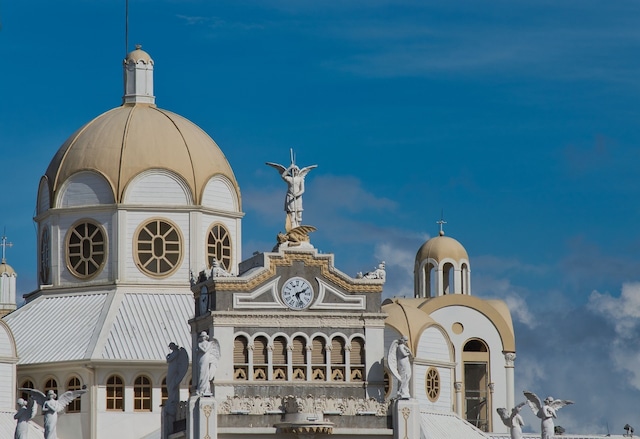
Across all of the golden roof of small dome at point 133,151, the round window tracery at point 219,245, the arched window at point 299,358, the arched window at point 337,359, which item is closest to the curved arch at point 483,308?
the round window tracery at point 219,245

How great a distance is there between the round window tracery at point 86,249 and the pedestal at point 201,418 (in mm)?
17320

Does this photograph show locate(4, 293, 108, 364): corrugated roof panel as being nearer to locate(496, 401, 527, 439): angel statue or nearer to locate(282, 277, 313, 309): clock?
locate(282, 277, 313, 309): clock

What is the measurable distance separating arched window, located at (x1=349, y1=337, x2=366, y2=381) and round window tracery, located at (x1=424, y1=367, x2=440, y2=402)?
1221 cm

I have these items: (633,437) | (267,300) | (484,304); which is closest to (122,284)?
(267,300)

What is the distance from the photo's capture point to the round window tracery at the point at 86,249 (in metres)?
118

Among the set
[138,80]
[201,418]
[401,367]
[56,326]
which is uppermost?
[138,80]

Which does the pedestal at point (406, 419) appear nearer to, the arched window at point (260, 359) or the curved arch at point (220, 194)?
the arched window at point (260, 359)

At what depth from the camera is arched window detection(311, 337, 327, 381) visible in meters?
107

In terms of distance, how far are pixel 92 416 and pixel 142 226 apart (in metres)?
11.8

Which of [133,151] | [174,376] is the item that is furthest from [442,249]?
[174,376]

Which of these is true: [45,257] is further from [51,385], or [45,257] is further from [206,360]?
[206,360]

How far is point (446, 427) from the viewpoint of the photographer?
116812 mm

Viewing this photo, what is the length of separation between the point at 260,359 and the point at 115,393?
9.27 m

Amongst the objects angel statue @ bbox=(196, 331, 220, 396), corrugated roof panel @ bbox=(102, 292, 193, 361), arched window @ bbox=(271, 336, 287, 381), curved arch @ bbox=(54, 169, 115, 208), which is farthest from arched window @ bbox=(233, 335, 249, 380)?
curved arch @ bbox=(54, 169, 115, 208)
